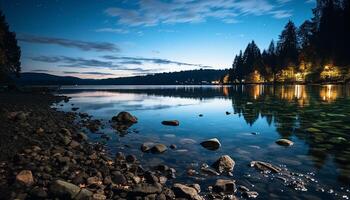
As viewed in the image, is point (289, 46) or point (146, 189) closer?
point (146, 189)

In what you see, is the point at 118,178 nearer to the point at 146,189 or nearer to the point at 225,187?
the point at 146,189

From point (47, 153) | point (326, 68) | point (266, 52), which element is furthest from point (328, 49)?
point (47, 153)

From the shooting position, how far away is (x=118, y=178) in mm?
7285

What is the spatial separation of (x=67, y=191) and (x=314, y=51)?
88331 mm

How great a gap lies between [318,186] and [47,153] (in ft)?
27.3

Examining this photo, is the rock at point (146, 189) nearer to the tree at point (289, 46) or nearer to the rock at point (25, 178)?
the rock at point (25, 178)

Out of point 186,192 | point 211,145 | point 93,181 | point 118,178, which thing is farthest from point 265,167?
point 93,181

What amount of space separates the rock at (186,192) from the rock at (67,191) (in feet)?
6.53

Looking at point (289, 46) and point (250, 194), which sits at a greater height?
point (289, 46)

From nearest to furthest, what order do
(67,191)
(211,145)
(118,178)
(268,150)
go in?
(67,191), (118,178), (268,150), (211,145)

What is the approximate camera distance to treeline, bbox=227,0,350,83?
71.4 metres

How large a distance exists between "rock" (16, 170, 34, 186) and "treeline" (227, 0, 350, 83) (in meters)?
79.4

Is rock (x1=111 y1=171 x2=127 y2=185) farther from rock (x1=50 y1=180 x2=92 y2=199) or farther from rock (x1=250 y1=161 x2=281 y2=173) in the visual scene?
rock (x1=250 y1=161 x2=281 y2=173)

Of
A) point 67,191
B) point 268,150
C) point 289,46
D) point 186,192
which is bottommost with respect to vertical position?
point 268,150
